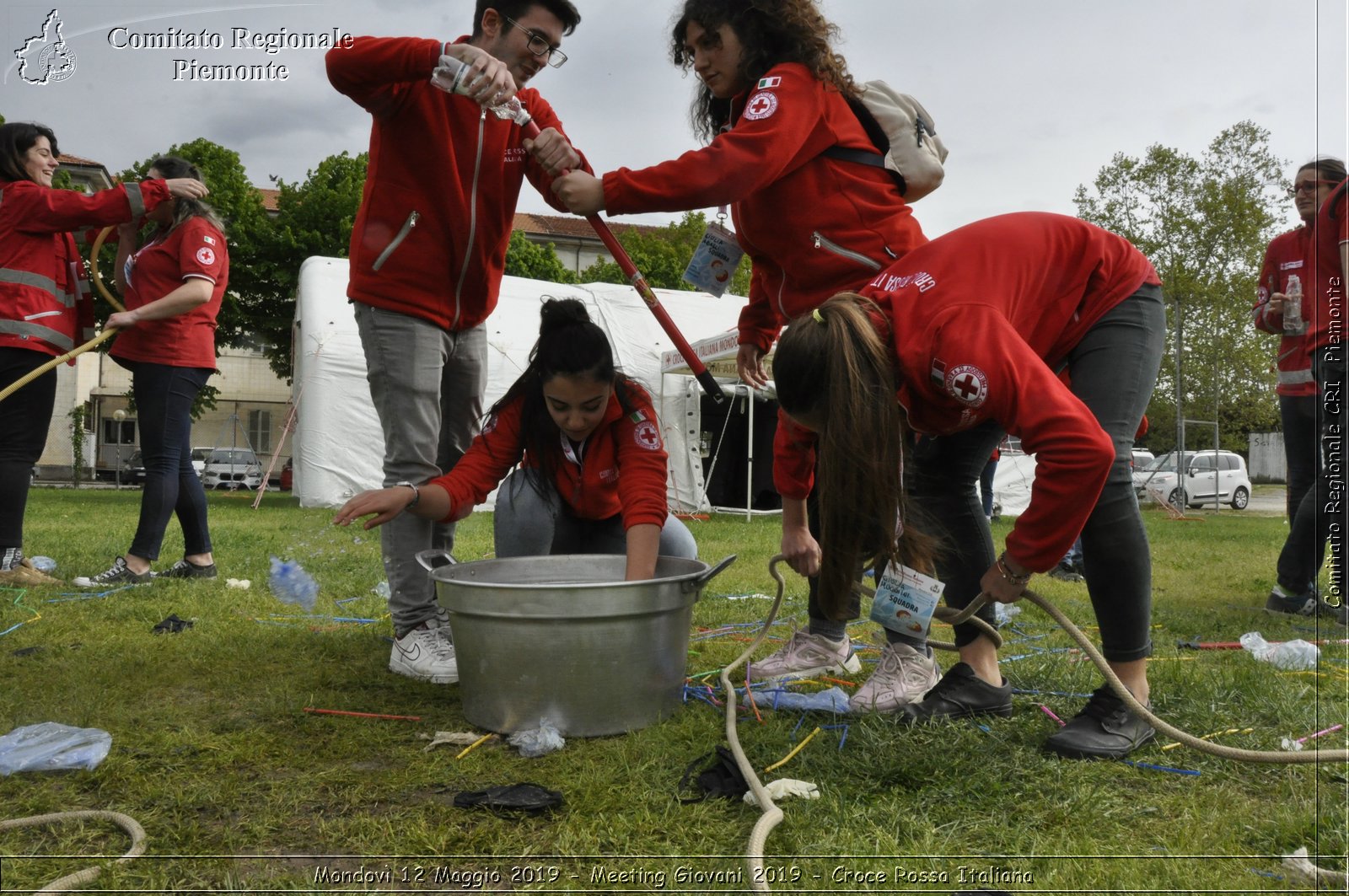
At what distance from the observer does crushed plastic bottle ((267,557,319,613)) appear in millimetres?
3318

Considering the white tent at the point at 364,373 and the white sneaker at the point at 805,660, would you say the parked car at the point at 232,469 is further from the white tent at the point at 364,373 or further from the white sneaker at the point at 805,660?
the white sneaker at the point at 805,660

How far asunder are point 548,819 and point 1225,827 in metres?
0.96

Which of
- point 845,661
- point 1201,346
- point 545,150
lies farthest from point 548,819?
point 1201,346

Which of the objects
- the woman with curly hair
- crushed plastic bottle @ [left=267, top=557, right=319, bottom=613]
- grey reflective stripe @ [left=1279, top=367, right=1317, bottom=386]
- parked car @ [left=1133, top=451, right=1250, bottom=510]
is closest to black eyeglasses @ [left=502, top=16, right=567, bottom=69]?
the woman with curly hair

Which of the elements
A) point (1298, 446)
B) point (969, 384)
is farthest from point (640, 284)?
point (1298, 446)

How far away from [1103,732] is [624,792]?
85 cm

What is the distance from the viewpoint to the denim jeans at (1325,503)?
2.29 meters

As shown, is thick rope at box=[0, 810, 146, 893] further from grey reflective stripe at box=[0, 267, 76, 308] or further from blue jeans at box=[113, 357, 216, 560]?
grey reflective stripe at box=[0, 267, 76, 308]

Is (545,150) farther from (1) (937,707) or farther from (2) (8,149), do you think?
(2) (8,149)

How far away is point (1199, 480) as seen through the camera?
36.2 ft

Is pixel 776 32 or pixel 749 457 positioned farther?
pixel 749 457

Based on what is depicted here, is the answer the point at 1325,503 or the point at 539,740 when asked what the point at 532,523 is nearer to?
the point at 539,740

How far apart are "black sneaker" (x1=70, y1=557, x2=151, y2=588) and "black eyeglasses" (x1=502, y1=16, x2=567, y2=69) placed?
256cm

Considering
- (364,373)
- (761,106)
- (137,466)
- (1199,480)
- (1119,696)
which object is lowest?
(1119,696)
